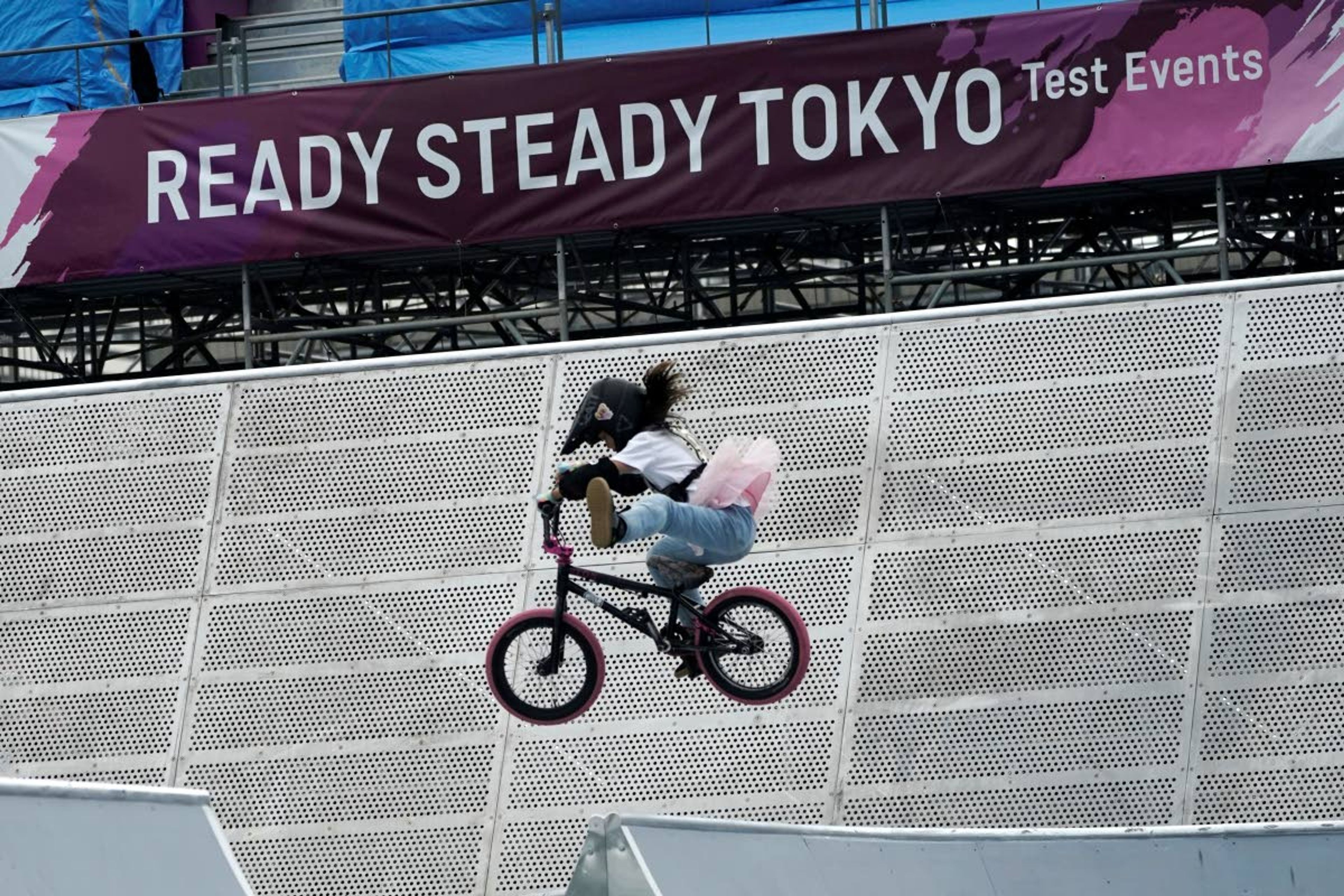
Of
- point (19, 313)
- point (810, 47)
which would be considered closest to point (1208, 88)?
point (810, 47)

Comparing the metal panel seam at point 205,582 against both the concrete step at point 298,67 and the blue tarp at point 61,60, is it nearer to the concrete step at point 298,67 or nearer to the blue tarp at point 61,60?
the blue tarp at point 61,60

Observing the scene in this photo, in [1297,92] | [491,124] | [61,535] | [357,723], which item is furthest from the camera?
[491,124]

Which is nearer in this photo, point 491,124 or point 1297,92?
point 1297,92

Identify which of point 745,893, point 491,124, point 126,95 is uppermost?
point 126,95

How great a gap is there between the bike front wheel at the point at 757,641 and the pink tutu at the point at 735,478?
21.2 inches

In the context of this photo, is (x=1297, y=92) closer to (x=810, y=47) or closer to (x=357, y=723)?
(x=810, y=47)

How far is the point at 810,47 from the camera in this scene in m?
14.4

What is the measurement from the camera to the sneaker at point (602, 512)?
350 inches

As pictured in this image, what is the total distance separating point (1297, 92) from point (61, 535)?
923 centimetres

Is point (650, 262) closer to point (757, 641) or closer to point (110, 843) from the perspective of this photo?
point (757, 641)

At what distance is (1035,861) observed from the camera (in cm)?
791

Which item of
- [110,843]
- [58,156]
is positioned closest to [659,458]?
[110,843]

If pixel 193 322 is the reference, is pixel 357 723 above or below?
below

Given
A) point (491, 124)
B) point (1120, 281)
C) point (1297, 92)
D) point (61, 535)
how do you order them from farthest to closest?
point (1120, 281)
point (491, 124)
point (1297, 92)
point (61, 535)
